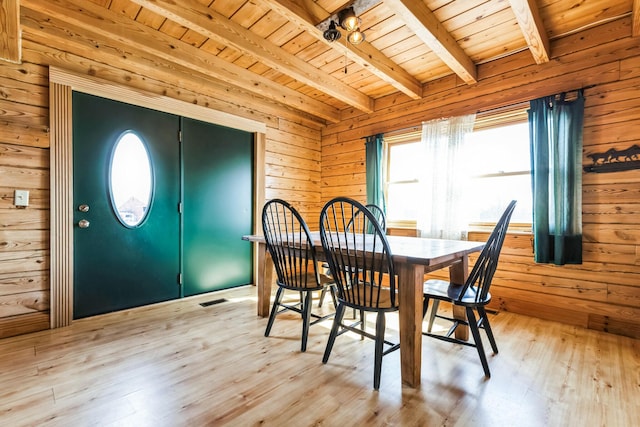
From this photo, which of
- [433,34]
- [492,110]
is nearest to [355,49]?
[433,34]

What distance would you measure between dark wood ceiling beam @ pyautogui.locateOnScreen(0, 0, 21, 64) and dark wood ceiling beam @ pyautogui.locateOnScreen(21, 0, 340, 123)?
1.11 ft

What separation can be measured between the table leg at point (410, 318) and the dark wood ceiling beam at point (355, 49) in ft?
5.85

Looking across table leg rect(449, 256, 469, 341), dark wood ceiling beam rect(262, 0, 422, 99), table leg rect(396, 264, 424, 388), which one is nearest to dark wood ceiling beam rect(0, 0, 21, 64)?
dark wood ceiling beam rect(262, 0, 422, 99)

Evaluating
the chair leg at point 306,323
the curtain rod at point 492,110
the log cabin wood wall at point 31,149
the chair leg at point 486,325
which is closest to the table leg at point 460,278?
the chair leg at point 486,325

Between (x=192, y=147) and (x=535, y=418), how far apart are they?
339 centimetres

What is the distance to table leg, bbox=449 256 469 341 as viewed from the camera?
213 centimetres

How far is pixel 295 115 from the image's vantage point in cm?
407

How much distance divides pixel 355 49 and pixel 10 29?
226cm

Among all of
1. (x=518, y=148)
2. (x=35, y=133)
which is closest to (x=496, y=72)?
(x=518, y=148)

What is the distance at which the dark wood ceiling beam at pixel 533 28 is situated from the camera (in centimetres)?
197

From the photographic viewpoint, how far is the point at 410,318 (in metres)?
1.59

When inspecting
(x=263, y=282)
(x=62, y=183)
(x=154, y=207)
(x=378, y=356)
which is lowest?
(x=378, y=356)

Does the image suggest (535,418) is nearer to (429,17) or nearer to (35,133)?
(429,17)

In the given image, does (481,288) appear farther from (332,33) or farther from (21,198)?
(21,198)
